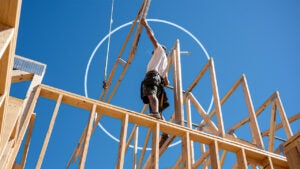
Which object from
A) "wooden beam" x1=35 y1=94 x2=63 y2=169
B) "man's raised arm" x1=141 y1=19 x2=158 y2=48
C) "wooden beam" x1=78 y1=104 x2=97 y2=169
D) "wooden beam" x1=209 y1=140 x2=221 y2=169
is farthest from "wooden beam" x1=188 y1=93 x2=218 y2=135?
"wooden beam" x1=35 y1=94 x2=63 y2=169

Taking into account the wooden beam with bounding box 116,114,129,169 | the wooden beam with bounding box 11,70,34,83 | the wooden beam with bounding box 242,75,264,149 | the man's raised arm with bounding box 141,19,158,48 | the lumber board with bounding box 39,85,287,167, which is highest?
the man's raised arm with bounding box 141,19,158,48

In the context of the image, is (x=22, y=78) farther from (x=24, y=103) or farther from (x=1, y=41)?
(x=1, y=41)

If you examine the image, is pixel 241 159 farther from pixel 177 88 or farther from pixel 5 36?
pixel 5 36

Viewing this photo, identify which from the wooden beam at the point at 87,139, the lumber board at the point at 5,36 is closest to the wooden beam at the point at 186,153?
the wooden beam at the point at 87,139

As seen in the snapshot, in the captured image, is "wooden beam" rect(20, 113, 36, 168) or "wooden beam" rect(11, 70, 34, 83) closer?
"wooden beam" rect(11, 70, 34, 83)

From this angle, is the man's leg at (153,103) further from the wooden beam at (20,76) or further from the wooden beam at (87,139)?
the wooden beam at (20,76)

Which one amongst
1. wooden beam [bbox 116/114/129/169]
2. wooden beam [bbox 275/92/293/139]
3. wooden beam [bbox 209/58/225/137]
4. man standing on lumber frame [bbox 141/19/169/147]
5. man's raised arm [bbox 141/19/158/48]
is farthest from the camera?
man's raised arm [bbox 141/19/158/48]

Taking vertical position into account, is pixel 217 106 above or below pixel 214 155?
above

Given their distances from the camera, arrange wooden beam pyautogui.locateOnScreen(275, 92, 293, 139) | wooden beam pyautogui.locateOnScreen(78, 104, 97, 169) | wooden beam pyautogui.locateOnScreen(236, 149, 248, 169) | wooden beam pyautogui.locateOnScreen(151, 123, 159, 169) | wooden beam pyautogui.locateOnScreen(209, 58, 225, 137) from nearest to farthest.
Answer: wooden beam pyautogui.locateOnScreen(78, 104, 97, 169) < wooden beam pyautogui.locateOnScreen(151, 123, 159, 169) < wooden beam pyautogui.locateOnScreen(236, 149, 248, 169) < wooden beam pyautogui.locateOnScreen(209, 58, 225, 137) < wooden beam pyautogui.locateOnScreen(275, 92, 293, 139)

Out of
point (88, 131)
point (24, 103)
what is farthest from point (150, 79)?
point (24, 103)

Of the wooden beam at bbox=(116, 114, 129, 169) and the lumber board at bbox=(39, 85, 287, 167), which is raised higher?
the lumber board at bbox=(39, 85, 287, 167)

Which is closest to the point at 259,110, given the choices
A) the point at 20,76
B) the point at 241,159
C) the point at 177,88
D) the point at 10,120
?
the point at 177,88

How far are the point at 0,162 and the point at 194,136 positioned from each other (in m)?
2.56

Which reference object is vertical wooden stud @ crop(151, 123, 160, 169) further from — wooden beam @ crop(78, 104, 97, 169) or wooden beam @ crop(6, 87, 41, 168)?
wooden beam @ crop(6, 87, 41, 168)
